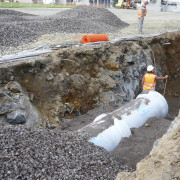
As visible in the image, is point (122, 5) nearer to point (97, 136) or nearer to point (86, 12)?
point (86, 12)

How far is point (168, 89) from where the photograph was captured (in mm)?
12234

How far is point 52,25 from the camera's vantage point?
1176 centimetres

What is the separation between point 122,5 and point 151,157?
112ft

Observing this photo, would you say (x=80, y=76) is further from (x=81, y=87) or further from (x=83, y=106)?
(x=83, y=106)

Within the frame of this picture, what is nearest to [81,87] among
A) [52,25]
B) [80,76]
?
[80,76]

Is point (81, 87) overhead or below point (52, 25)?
below

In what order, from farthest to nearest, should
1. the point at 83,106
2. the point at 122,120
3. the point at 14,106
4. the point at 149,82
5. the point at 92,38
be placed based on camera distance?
the point at 92,38 < the point at 83,106 < the point at 149,82 < the point at 14,106 < the point at 122,120

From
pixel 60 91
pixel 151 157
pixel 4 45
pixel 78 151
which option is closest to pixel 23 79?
pixel 60 91

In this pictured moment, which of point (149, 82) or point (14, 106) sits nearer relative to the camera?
point (14, 106)

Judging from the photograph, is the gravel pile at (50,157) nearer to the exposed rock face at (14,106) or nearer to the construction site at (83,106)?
the construction site at (83,106)

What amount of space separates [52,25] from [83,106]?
5359 mm

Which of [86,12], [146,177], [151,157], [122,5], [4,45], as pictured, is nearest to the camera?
[146,177]

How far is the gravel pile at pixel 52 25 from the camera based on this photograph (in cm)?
955

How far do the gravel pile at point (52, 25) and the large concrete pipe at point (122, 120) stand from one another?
4.79 m
